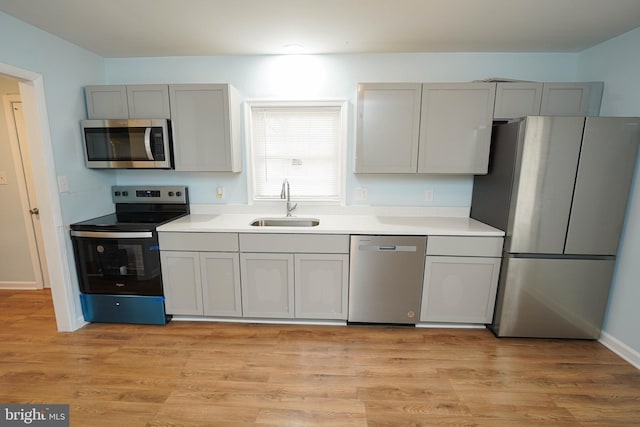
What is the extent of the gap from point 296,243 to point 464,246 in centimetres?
139

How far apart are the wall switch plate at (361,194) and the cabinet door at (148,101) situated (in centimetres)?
189

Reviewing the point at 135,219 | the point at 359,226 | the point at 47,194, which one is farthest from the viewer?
the point at 135,219

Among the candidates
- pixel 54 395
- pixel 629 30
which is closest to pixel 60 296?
pixel 54 395

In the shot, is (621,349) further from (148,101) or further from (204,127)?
(148,101)

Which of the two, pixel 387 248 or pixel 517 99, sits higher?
pixel 517 99

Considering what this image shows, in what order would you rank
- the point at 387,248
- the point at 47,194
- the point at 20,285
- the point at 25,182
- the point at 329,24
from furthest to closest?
the point at 20,285 < the point at 25,182 < the point at 387,248 < the point at 47,194 < the point at 329,24

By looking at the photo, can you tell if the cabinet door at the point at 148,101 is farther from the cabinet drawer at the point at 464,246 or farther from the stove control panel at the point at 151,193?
the cabinet drawer at the point at 464,246

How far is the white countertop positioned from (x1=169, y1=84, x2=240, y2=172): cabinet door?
1.64ft

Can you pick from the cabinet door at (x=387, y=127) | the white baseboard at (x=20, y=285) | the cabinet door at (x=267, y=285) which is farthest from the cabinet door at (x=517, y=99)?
the white baseboard at (x=20, y=285)

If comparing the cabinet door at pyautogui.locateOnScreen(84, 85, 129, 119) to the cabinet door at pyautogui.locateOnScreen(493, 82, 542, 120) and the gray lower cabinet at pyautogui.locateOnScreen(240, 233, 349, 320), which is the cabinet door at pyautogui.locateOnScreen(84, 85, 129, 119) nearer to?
the gray lower cabinet at pyautogui.locateOnScreen(240, 233, 349, 320)

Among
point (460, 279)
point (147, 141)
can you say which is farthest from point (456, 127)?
point (147, 141)

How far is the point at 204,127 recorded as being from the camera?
8.30 ft

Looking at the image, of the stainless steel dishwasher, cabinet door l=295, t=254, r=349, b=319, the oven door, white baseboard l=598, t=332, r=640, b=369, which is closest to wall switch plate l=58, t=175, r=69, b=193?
the oven door

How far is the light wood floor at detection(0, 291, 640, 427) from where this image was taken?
165 cm
